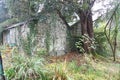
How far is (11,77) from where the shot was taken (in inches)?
264

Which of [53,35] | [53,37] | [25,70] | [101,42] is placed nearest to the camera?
[25,70]

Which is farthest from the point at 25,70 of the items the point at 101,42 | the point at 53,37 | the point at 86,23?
the point at 101,42

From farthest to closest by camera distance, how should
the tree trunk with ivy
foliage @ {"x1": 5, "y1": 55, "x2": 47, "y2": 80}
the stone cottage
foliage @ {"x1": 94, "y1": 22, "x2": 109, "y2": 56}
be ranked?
1. foliage @ {"x1": 94, "y1": 22, "x2": 109, "y2": 56}
2. the tree trunk with ivy
3. the stone cottage
4. foliage @ {"x1": 5, "y1": 55, "x2": 47, "y2": 80}

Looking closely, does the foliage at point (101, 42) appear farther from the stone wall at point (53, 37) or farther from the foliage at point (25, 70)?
the foliage at point (25, 70)

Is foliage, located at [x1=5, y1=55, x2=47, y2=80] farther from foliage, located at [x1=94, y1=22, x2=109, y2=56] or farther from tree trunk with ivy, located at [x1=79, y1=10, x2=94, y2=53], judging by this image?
foliage, located at [x1=94, y1=22, x2=109, y2=56]

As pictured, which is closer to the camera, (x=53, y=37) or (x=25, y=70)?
(x=25, y=70)

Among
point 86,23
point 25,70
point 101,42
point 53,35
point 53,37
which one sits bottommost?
point 25,70

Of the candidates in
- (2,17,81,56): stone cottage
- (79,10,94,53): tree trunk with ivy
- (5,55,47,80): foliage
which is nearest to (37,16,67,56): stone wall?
(2,17,81,56): stone cottage

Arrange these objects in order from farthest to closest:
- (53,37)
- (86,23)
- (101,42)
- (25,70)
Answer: (101,42) < (86,23) < (53,37) < (25,70)

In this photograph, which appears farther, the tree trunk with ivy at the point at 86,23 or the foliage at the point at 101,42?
the foliage at the point at 101,42

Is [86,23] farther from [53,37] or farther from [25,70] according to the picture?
[25,70]

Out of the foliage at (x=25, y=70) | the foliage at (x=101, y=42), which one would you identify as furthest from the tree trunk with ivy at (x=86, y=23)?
the foliage at (x=25, y=70)

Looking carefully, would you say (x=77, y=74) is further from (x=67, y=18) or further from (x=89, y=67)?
(x=67, y=18)

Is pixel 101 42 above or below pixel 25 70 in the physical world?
above
